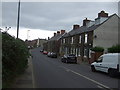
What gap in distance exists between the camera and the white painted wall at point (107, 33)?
3762 centimetres

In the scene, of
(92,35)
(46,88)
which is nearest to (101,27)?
(92,35)

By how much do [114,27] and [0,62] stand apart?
33.0 meters

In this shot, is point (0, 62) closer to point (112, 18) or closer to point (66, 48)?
point (112, 18)

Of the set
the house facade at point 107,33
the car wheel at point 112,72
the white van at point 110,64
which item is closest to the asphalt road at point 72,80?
the car wheel at point 112,72

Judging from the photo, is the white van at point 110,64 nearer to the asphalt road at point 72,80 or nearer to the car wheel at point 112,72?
the car wheel at point 112,72

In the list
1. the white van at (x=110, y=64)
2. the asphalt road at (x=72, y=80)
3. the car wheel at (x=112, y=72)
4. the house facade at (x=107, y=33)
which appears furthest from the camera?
the house facade at (x=107, y=33)

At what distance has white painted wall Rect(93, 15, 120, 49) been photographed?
37.6 m

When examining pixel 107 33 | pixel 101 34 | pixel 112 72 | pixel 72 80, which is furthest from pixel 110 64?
pixel 107 33

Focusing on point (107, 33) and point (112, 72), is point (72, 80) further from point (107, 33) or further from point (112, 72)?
point (107, 33)

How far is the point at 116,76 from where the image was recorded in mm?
17641

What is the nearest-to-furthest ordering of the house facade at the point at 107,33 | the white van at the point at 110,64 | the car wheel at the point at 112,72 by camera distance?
the white van at the point at 110,64 < the car wheel at the point at 112,72 < the house facade at the point at 107,33

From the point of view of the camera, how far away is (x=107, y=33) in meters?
38.3

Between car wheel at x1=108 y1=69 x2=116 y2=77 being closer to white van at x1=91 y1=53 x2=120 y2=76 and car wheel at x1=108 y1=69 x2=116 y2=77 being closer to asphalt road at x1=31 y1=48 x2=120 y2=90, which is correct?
white van at x1=91 y1=53 x2=120 y2=76

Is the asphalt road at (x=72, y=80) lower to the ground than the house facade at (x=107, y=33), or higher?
lower
